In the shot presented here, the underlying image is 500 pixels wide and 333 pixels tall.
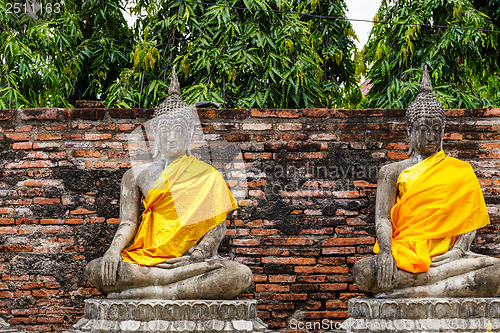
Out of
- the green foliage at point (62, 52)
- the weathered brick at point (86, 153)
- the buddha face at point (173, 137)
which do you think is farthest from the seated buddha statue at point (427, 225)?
the green foliage at point (62, 52)

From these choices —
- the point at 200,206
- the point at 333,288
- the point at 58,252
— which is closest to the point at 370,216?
the point at 333,288

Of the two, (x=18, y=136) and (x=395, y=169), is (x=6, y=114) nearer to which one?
(x=18, y=136)

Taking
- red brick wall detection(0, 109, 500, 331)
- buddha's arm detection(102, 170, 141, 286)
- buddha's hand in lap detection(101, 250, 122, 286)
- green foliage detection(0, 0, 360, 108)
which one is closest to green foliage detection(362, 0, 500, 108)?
green foliage detection(0, 0, 360, 108)

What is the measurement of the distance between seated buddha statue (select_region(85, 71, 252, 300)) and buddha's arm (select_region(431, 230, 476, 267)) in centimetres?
135

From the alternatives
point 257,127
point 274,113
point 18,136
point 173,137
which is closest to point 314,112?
point 274,113

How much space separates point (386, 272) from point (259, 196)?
5.11 feet

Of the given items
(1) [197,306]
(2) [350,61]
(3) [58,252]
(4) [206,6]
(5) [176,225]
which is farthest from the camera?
(2) [350,61]

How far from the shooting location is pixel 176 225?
4.42 meters

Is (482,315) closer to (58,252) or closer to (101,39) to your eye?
(58,252)

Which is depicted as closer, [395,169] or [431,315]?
[431,315]

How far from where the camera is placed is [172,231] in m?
4.40

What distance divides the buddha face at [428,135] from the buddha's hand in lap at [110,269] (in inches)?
94.3

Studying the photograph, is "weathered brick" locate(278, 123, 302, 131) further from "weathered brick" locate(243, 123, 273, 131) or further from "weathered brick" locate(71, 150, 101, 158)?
"weathered brick" locate(71, 150, 101, 158)

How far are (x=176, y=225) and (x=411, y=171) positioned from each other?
1809 millimetres
